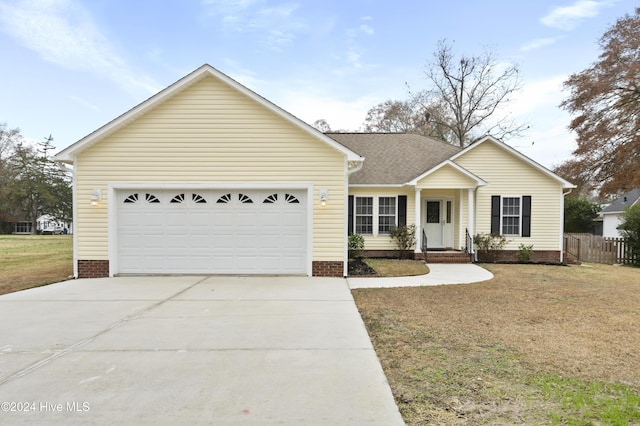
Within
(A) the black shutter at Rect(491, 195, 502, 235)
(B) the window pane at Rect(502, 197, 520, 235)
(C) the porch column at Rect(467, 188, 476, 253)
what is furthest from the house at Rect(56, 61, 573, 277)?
(B) the window pane at Rect(502, 197, 520, 235)

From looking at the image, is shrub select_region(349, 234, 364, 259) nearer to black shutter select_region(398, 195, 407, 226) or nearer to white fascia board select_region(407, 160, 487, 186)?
black shutter select_region(398, 195, 407, 226)

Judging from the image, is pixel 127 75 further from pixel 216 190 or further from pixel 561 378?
pixel 561 378

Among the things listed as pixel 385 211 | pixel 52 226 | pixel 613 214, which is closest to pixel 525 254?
pixel 385 211

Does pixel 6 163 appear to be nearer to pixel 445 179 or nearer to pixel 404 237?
pixel 404 237

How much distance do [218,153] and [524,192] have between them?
11694mm

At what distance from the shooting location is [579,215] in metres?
26.7

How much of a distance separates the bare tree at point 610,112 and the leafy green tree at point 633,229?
229 inches

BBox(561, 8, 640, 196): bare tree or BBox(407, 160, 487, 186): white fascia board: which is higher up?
BBox(561, 8, 640, 196): bare tree

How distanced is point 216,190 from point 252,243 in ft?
5.71

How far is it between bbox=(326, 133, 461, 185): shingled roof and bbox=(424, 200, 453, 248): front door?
1.62 m

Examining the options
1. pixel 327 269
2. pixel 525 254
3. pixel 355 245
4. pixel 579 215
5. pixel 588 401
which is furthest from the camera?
pixel 579 215

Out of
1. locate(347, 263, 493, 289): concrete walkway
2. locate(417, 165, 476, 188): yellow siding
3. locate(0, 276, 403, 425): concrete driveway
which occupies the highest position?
locate(417, 165, 476, 188): yellow siding

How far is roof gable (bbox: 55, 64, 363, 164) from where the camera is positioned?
9.05 m

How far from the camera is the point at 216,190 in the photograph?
949 centimetres
